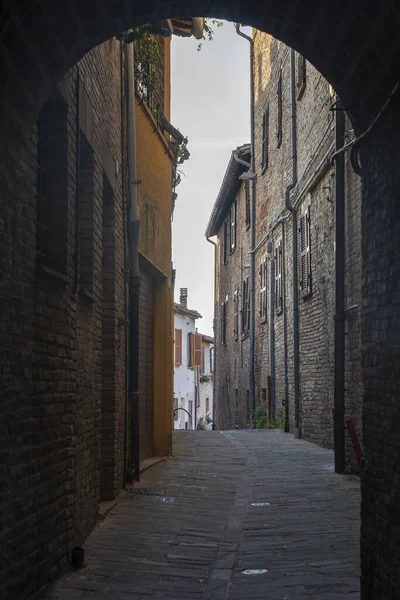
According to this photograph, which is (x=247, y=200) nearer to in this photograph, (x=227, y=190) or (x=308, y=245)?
(x=227, y=190)

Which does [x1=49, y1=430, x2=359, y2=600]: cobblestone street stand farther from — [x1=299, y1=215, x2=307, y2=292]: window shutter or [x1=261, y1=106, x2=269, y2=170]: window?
[x1=261, y1=106, x2=269, y2=170]: window

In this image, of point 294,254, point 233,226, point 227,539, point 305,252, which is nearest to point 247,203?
point 233,226

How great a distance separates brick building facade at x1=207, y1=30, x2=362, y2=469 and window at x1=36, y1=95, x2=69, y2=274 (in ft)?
Result: 18.3

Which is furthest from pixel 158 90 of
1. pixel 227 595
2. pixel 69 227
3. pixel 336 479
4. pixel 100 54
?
pixel 227 595

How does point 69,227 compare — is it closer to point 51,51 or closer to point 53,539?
point 51,51

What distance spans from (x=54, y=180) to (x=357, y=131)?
2.12 meters

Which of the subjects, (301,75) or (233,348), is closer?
(301,75)

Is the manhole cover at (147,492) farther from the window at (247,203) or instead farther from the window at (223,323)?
the window at (223,323)

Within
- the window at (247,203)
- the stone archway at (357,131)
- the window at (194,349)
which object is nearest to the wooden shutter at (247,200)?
the window at (247,203)

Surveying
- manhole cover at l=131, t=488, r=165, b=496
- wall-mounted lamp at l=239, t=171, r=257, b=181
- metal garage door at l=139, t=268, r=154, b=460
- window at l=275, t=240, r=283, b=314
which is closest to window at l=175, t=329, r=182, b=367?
wall-mounted lamp at l=239, t=171, r=257, b=181

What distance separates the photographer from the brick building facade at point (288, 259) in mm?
12234

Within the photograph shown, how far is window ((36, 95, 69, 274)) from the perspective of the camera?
5562mm

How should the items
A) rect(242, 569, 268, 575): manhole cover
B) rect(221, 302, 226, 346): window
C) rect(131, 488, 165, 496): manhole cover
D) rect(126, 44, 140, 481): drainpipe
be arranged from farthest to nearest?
rect(221, 302, 226, 346): window, rect(126, 44, 140, 481): drainpipe, rect(131, 488, 165, 496): manhole cover, rect(242, 569, 268, 575): manhole cover

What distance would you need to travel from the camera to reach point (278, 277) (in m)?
18.7
